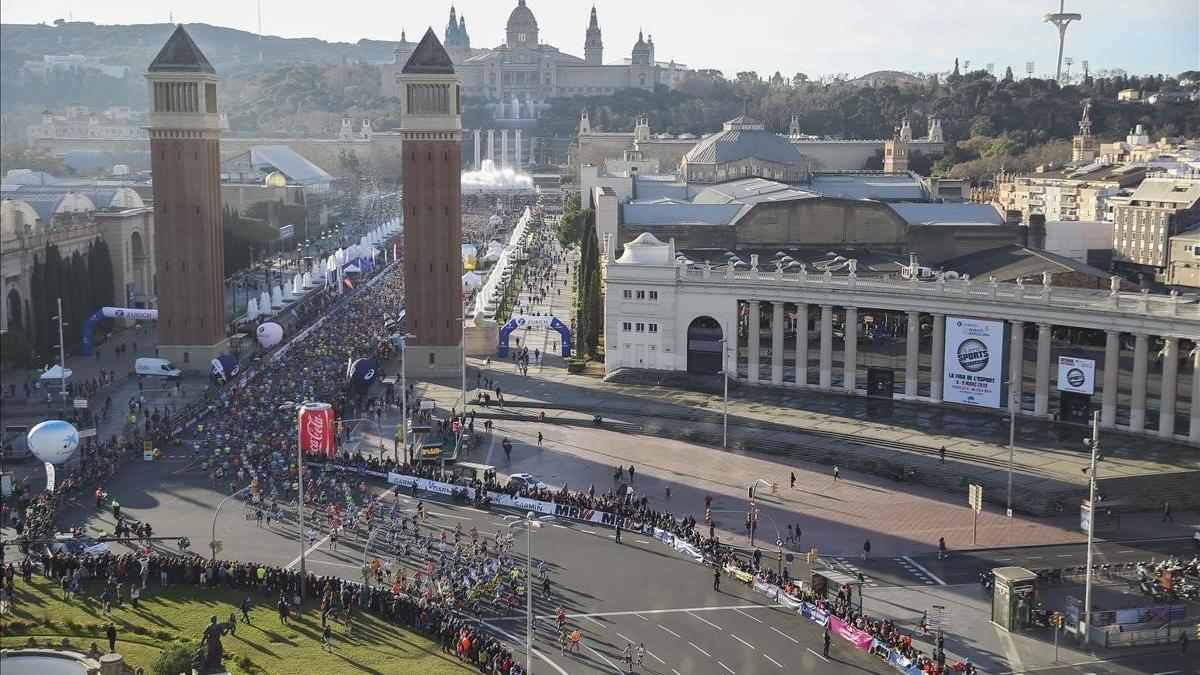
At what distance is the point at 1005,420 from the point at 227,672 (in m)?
45.7

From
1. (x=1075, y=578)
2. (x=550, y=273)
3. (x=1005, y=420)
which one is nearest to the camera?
(x=1075, y=578)

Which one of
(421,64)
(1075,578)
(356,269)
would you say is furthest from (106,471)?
(356,269)

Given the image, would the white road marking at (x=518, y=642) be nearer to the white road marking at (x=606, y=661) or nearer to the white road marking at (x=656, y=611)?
the white road marking at (x=656, y=611)

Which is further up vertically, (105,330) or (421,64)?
(421,64)

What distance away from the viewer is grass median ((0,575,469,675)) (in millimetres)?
37938

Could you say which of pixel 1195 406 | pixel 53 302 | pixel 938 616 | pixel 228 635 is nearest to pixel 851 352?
pixel 1195 406

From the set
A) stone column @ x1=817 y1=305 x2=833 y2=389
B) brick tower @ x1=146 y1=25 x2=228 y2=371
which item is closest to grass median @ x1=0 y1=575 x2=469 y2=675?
stone column @ x1=817 y1=305 x2=833 y2=389

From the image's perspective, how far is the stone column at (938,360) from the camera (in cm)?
7231

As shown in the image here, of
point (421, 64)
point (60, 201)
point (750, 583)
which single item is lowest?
point (750, 583)

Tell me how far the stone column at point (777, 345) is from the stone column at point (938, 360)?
28.4 ft

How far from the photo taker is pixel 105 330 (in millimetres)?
95062

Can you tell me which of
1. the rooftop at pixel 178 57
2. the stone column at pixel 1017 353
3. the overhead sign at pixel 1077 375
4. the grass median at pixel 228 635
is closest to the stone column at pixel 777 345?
the stone column at pixel 1017 353

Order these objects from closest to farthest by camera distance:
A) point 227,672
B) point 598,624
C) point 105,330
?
point 227,672
point 598,624
point 105,330

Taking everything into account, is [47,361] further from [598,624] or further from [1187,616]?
[1187,616]
